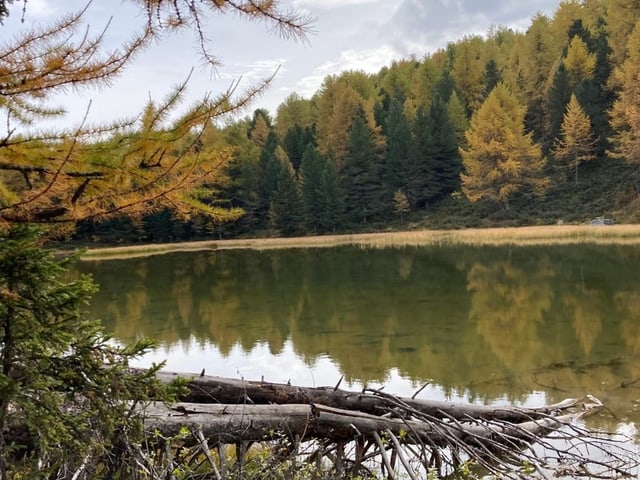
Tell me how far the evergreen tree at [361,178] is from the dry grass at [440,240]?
6.69m

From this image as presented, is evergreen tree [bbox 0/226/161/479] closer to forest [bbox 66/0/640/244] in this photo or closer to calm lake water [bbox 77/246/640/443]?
calm lake water [bbox 77/246/640/443]

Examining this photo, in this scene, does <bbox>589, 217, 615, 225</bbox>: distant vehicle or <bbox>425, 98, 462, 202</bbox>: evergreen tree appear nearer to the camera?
<bbox>589, 217, 615, 225</bbox>: distant vehicle

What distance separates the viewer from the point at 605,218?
1610 inches

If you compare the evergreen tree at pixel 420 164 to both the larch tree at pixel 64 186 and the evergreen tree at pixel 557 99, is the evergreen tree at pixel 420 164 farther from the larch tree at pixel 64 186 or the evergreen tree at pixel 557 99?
the larch tree at pixel 64 186

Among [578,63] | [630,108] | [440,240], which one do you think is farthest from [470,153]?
[578,63]

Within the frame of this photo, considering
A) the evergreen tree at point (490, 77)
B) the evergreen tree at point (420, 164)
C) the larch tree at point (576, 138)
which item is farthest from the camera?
the evergreen tree at point (490, 77)

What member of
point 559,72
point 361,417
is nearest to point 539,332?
point 361,417

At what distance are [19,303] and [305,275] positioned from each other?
21179 mm

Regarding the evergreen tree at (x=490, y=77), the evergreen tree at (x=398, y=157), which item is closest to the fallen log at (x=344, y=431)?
the evergreen tree at (x=398, y=157)

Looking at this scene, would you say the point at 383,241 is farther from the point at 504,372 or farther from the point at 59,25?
the point at 59,25

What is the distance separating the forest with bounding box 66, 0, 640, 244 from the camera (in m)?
46.9

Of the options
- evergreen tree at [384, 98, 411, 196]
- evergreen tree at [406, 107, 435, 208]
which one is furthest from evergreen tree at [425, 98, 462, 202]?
evergreen tree at [384, 98, 411, 196]

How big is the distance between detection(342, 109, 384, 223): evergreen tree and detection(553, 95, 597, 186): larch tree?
15.9 meters

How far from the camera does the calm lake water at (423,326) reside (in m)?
8.53
